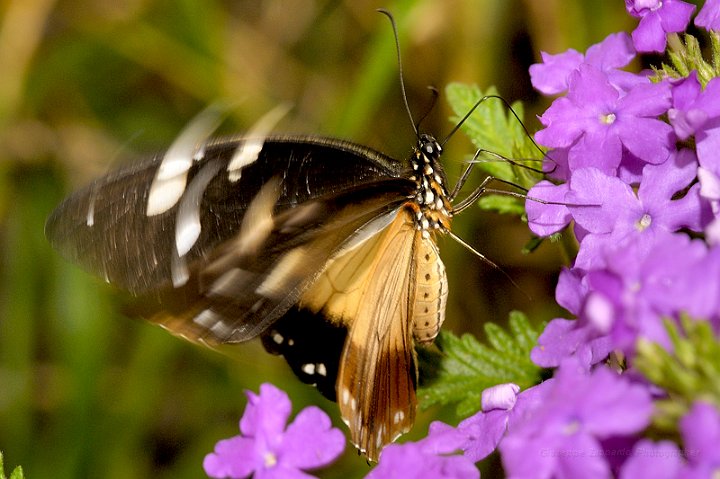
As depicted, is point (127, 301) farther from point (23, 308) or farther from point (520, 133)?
A: point (23, 308)

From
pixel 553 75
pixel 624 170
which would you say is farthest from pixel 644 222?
pixel 553 75

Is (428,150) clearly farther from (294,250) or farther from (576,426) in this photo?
(576,426)

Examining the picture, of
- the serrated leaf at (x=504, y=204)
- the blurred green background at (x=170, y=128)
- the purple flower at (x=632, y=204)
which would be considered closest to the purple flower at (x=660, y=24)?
the purple flower at (x=632, y=204)

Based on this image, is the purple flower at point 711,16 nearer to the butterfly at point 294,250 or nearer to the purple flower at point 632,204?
the purple flower at point 632,204

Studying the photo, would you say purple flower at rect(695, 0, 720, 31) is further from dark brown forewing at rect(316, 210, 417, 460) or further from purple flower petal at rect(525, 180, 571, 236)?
dark brown forewing at rect(316, 210, 417, 460)

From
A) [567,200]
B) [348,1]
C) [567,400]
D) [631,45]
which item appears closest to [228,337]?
[567,200]

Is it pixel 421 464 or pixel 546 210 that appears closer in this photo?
pixel 421 464
